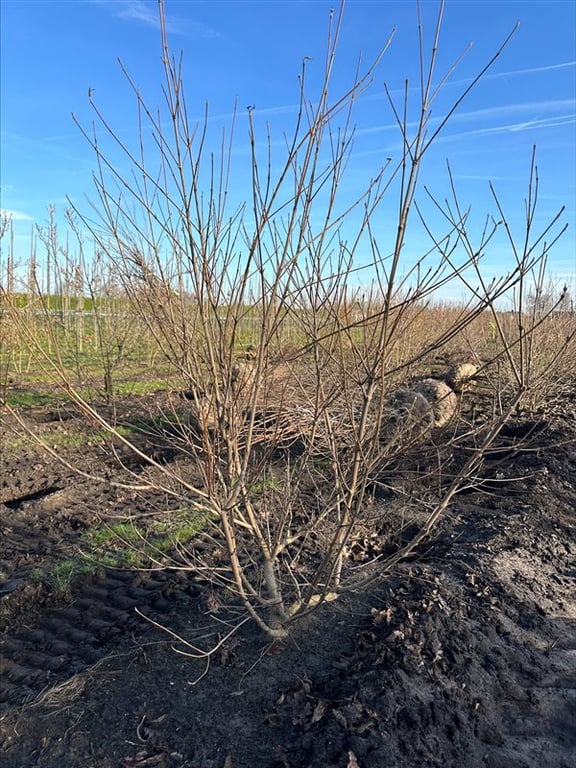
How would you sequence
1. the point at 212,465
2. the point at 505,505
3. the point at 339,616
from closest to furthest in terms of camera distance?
the point at 212,465, the point at 339,616, the point at 505,505

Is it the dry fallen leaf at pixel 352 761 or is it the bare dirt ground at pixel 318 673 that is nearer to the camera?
the dry fallen leaf at pixel 352 761

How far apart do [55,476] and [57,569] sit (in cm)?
231

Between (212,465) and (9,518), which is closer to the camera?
(212,465)

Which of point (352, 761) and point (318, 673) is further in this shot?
point (318, 673)

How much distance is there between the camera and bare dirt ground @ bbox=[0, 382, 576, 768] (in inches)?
86.0

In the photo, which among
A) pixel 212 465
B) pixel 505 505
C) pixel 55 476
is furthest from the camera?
pixel 55 476

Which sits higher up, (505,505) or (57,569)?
(505,505)

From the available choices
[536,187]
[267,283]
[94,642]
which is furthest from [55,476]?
[536,187]

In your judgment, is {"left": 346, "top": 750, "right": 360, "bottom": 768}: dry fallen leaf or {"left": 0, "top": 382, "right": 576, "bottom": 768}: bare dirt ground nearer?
{"left": 346, "top": 750, "right": 360, "bottom": 768}: dry fallen leaf

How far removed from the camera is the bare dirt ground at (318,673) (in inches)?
86.0

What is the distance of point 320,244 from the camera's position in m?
2.31

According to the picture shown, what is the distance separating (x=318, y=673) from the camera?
2564 millimetres

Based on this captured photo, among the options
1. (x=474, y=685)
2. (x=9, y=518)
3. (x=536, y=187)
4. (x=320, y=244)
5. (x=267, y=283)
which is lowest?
(x=9, y=518)

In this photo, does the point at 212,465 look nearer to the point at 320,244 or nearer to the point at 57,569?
the point at 320,244
